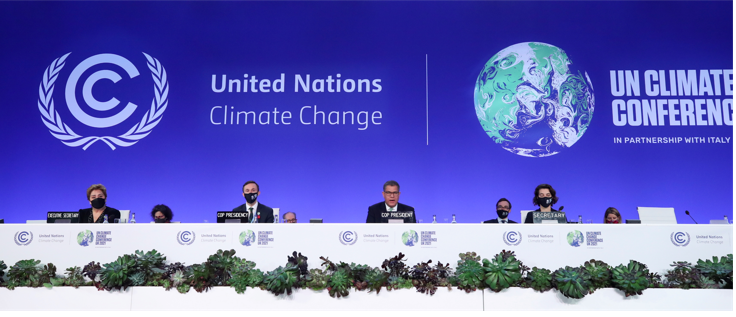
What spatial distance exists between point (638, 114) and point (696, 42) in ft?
4.27

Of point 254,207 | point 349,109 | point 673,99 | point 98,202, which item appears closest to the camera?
point 98,202

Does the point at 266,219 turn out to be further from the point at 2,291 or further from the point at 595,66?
the point at 595,66

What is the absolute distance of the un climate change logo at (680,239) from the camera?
11.6 feet

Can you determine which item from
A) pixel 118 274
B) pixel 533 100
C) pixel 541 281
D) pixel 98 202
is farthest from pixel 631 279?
pixel 98 202

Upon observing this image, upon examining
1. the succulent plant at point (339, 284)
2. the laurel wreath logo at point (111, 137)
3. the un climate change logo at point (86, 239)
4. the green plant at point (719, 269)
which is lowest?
the succulent plant at point (339, 284)

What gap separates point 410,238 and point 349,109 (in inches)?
130

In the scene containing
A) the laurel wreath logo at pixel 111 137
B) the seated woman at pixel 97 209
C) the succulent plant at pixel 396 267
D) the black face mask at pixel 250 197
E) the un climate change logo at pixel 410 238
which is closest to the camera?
the succulent plant at pixel 396 267

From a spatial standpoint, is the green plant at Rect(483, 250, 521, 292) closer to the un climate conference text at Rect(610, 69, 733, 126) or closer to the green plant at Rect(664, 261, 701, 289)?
the green plant at Rect(664, 261, 701, 289)

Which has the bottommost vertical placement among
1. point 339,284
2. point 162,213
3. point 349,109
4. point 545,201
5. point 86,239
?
point 339,284

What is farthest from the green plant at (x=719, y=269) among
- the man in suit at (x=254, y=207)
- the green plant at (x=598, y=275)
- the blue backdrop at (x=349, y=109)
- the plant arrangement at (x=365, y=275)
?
the man in suit at (x=254, y=207)

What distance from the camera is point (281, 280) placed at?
3.36 metres

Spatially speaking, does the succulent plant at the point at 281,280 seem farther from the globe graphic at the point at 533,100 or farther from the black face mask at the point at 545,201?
the globe graphic at the point at 533,100

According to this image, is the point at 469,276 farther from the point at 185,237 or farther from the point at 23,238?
the point at 23,238

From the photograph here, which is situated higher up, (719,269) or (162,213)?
(162,213)
